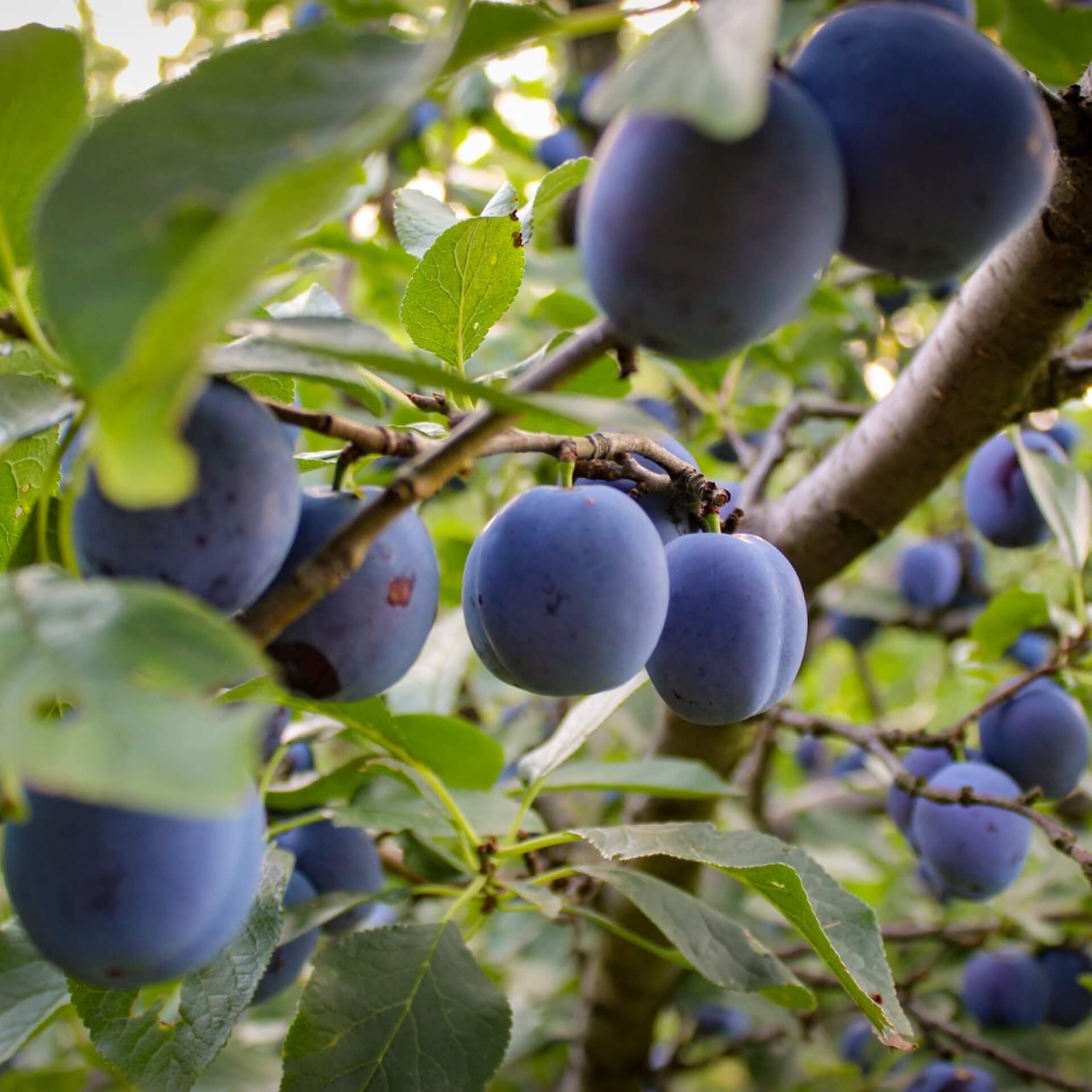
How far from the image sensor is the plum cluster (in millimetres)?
369

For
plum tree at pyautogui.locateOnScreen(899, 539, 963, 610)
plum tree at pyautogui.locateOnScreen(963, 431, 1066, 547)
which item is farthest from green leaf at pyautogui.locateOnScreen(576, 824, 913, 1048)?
plum tree at pyautogui.locateOnScreen(899, 539, 963, 610)

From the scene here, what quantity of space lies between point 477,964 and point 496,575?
16.0 inches

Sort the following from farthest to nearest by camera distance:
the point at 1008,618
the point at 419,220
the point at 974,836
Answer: the point at 1008,618 < the point at 974,836 < the point at 419,220

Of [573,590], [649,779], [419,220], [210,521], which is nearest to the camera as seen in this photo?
[210,521]

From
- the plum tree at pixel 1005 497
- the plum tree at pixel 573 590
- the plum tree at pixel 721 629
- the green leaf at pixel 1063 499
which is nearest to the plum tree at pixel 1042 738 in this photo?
the green leaf at pixel 1063 499

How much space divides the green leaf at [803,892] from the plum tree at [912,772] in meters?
0.44

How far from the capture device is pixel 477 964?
81 cm

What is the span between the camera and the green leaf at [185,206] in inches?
11.0

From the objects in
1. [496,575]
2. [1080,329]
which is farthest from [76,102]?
[1080,329]

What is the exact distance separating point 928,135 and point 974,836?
868 millimetres

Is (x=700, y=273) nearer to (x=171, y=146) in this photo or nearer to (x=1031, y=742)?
(x=171, y=146)

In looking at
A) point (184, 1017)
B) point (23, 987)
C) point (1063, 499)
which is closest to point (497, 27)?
point (184, 1017)

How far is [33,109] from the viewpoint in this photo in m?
0.46

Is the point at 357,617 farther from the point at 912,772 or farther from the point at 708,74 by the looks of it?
the point at 912,772
